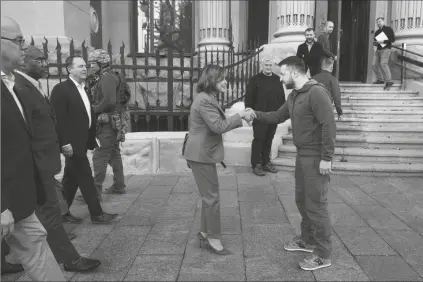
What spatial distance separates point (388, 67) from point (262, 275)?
8232 mm

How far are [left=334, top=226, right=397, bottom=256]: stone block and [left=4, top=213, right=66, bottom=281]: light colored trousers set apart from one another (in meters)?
2.64

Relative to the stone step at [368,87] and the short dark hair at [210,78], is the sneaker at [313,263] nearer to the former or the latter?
the short dark hair at [210,78]

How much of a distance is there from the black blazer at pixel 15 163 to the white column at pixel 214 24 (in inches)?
360

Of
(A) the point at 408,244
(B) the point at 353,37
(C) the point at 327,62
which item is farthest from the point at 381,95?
(A) the point at 408,244

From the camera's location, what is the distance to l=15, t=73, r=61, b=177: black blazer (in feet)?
10.1

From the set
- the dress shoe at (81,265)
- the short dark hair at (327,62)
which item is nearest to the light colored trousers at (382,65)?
the short dark hair at (327,62)

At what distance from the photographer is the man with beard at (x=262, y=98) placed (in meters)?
6.63

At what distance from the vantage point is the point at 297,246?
3754 millimetres

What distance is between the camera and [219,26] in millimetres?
11266

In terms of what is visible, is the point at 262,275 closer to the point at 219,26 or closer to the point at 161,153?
the point at 161,153

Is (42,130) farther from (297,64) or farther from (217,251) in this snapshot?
(297,64)

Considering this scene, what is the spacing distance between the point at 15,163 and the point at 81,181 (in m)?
1.90

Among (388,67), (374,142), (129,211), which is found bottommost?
(129,211)

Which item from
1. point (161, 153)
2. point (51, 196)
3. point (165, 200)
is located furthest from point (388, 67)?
point (51, 196)
